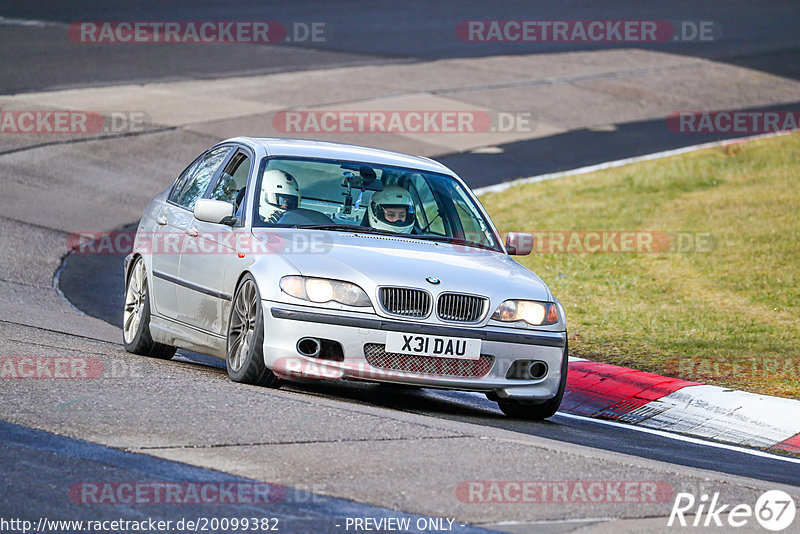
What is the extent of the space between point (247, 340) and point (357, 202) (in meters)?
1.41

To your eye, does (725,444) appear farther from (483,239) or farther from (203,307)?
(203,307)

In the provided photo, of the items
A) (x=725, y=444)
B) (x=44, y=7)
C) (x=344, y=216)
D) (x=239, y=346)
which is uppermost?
(x=44, y=7)

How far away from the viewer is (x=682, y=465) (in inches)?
291

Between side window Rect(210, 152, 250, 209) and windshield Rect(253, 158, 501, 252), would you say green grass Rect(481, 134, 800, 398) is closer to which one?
windshield Rect(253, 158, 501, 252)

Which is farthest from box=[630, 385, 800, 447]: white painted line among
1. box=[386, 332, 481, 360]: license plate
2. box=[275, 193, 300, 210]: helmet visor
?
box=[275, 193, 300, 210]: helmet visor

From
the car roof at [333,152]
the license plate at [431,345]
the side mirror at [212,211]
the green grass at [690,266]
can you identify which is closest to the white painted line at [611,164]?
the green grass at [690,266]

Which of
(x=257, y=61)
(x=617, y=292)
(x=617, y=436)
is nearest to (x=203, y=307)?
(x=617, y=436)

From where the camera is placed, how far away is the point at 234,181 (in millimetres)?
9219

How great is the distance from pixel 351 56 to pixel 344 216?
70.9 feet

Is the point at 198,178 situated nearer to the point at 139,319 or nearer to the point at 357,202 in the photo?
the point at 139,319

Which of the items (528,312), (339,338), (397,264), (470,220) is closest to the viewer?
(339,338)

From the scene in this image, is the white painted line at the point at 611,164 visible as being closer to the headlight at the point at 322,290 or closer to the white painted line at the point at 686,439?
the white painted line at the point at 686,439

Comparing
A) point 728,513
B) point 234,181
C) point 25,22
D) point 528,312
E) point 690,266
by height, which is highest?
point 25,22

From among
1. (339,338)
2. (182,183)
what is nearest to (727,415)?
(339,338)
